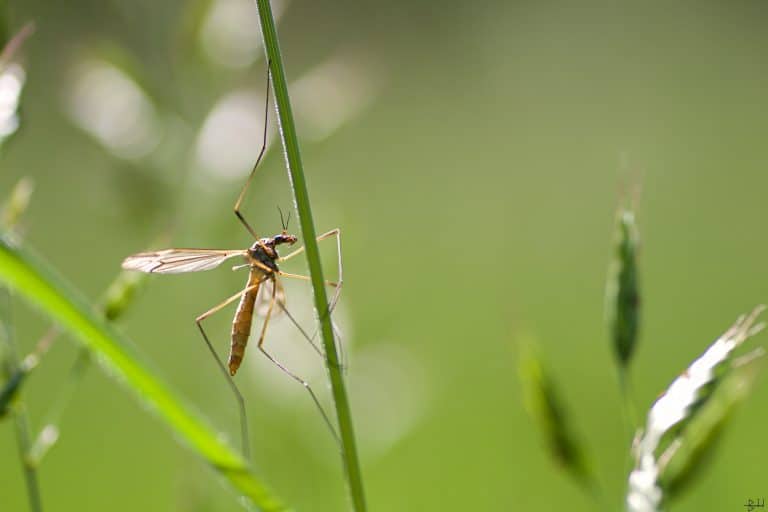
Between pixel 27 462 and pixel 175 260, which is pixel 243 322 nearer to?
pixel 175 260

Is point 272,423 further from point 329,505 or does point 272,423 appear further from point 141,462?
point 141,462

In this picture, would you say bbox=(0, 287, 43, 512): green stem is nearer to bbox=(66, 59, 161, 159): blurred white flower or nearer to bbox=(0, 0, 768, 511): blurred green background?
bbox=(0, 0, 768, 511): blurred green background

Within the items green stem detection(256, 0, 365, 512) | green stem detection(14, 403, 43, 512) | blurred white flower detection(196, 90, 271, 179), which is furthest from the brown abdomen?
green stem detection(256, 0, 365, 512)

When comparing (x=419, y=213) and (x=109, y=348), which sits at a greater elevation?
(x=109, y=348)

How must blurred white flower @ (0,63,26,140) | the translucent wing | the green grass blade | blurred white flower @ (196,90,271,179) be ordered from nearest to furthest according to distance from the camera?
the green grass blade
blurred white flower @ (0,63,26,140)
the translucent wing
blurred white flower @ (196,90,271,179)

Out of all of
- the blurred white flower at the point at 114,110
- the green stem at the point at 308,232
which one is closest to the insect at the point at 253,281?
the blurred white flower at the point at 114,110

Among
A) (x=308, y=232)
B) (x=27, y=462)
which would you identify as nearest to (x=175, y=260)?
(x=27, y=462)

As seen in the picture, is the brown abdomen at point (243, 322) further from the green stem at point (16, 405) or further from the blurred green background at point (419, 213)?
the green stem at point (16, 405)
